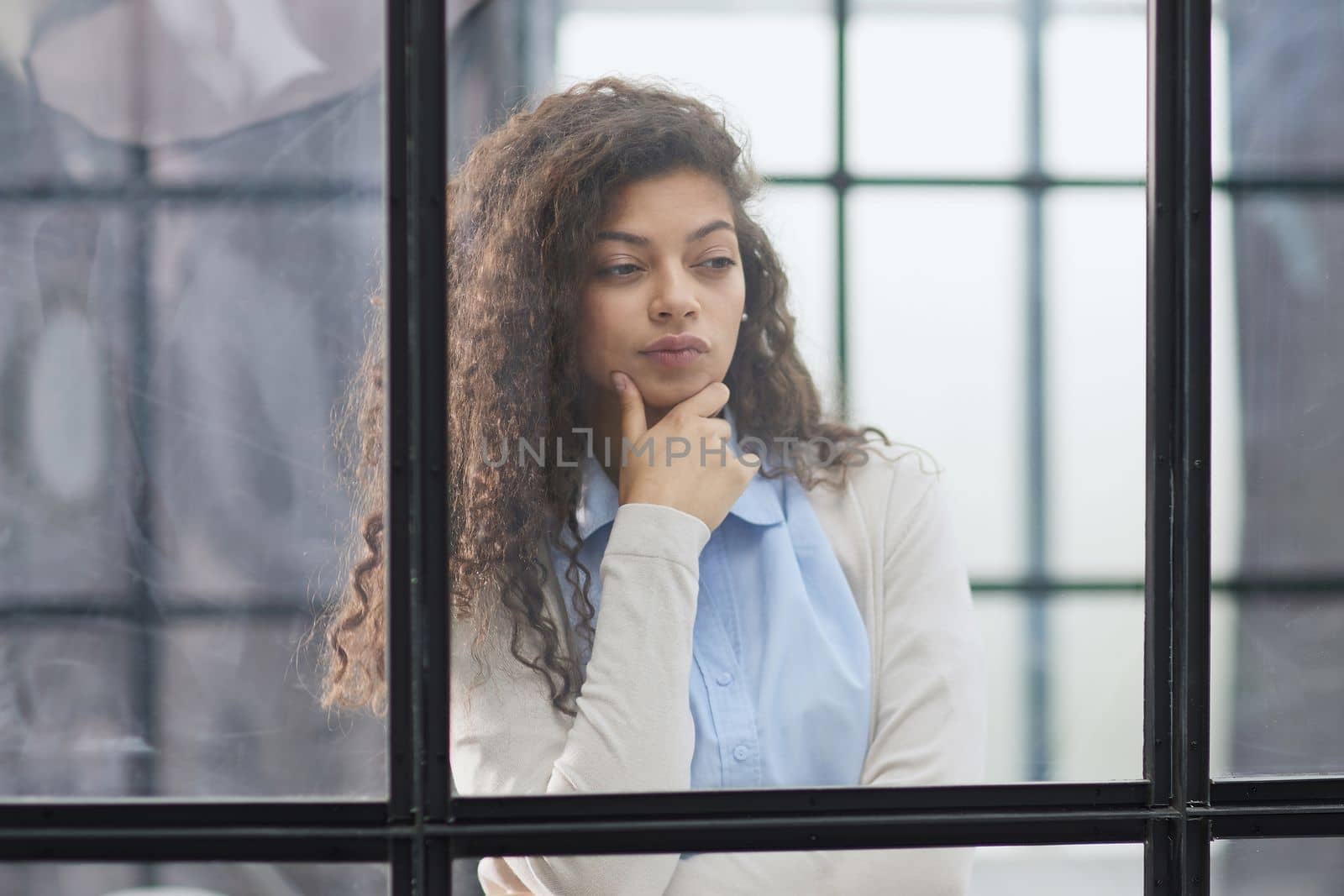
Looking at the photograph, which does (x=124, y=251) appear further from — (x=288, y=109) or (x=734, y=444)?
(x=734, y=444)

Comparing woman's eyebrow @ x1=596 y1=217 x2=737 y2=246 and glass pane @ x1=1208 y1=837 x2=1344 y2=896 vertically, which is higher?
woman's eyebrow @ x1=596 y1=217 x2=737 y2=246

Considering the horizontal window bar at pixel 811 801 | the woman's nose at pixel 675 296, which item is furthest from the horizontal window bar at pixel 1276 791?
the woman's nose at pixel 675 296

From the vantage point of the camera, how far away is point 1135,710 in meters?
1.77

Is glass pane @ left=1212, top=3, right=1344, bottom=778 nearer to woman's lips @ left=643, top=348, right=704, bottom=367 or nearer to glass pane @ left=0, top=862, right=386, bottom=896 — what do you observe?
woman's lips @ left=643, top=348, right=704, bottom=367

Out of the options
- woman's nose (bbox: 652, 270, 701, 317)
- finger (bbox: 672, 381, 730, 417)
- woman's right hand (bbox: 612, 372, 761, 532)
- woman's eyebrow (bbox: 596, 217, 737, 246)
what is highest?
woman's eyebrow (bbox: 596, 217, 737, 246)

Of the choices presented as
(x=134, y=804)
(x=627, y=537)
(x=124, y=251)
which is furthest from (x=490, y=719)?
(x=124, y=251)

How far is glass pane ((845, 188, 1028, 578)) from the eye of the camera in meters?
1.73

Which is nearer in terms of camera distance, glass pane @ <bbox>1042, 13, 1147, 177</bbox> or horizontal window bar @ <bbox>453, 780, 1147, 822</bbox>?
horizontal window bar @ <bbox>453, 780, 1147, 822</bbox>

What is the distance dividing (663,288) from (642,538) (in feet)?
1.29

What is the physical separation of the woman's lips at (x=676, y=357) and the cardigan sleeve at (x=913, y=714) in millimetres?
377

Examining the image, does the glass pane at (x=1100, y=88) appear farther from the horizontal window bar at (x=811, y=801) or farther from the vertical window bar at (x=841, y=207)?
the horizontal window bar at (x=811, y=801)

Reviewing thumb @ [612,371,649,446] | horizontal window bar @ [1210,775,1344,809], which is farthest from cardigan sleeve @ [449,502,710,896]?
horizontal window bar @ [1210,775,1344,809]

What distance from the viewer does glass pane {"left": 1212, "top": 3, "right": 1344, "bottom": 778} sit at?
178 centimetres

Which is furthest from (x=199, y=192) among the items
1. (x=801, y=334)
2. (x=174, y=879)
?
(x=174, y=879)
